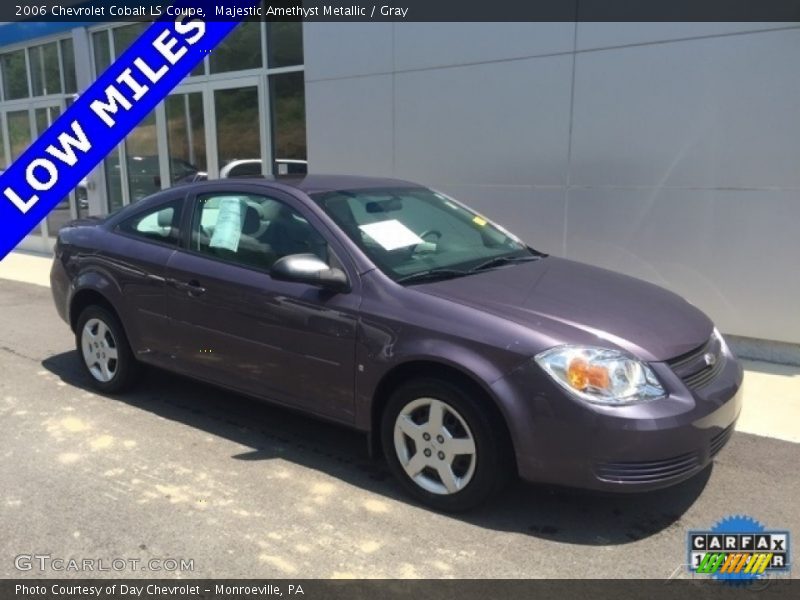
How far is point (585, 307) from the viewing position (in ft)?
11.3

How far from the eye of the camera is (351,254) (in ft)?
12.2

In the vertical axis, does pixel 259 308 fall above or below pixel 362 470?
above

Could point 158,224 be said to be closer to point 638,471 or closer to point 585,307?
point 585,307

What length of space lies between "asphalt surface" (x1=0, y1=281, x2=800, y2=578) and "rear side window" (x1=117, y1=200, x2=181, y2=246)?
46.2 inches

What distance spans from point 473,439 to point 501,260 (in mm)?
1242

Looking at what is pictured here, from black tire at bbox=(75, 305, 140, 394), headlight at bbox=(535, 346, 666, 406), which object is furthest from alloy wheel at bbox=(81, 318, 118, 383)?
headlight at bbox=(535, 346, 666, 406)

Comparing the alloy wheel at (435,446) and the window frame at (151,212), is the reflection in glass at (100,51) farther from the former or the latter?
the alloy wheel at (435,446)

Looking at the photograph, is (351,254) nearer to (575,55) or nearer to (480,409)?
(480,409)

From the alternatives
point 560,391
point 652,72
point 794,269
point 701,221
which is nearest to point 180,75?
point 652,72

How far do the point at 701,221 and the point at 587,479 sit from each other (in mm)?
3794

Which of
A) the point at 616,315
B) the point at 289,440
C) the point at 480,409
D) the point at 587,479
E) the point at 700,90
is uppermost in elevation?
the point at 700,90

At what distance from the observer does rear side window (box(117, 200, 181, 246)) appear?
462 centimetres

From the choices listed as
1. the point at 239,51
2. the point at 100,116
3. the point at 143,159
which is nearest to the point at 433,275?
the point at 100,116

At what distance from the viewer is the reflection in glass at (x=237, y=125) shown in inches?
388
